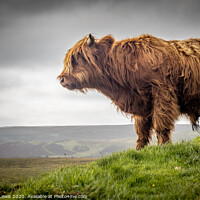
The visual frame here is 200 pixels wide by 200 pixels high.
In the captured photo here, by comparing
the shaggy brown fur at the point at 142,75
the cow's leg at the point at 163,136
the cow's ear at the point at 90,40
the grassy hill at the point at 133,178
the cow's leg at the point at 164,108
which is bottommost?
the grassy hill at the point at 133,178

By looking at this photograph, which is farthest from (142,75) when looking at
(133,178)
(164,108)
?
(133,178)

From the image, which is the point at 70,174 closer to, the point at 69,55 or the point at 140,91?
the point at 140,91

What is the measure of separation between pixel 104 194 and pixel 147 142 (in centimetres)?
390

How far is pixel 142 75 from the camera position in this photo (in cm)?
551

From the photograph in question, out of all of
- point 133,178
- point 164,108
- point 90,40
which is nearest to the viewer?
point 133,178

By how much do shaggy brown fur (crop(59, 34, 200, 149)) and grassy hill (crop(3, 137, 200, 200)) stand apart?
804mm

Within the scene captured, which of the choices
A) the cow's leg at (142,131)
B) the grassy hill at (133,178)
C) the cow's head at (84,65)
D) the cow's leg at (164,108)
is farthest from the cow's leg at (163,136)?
the cow's head at (84,65)

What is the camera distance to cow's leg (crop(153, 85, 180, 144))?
213 inches

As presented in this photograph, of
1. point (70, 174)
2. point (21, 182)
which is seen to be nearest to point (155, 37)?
point (70, 174)

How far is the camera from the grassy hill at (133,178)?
279cm

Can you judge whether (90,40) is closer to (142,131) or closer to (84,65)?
(84,65)

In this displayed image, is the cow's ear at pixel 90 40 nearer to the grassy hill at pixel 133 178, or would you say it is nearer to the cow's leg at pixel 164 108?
the cow's leg at pixel 164 108

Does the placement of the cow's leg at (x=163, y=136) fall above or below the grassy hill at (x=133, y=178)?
above

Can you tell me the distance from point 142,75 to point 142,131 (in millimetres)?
1653
